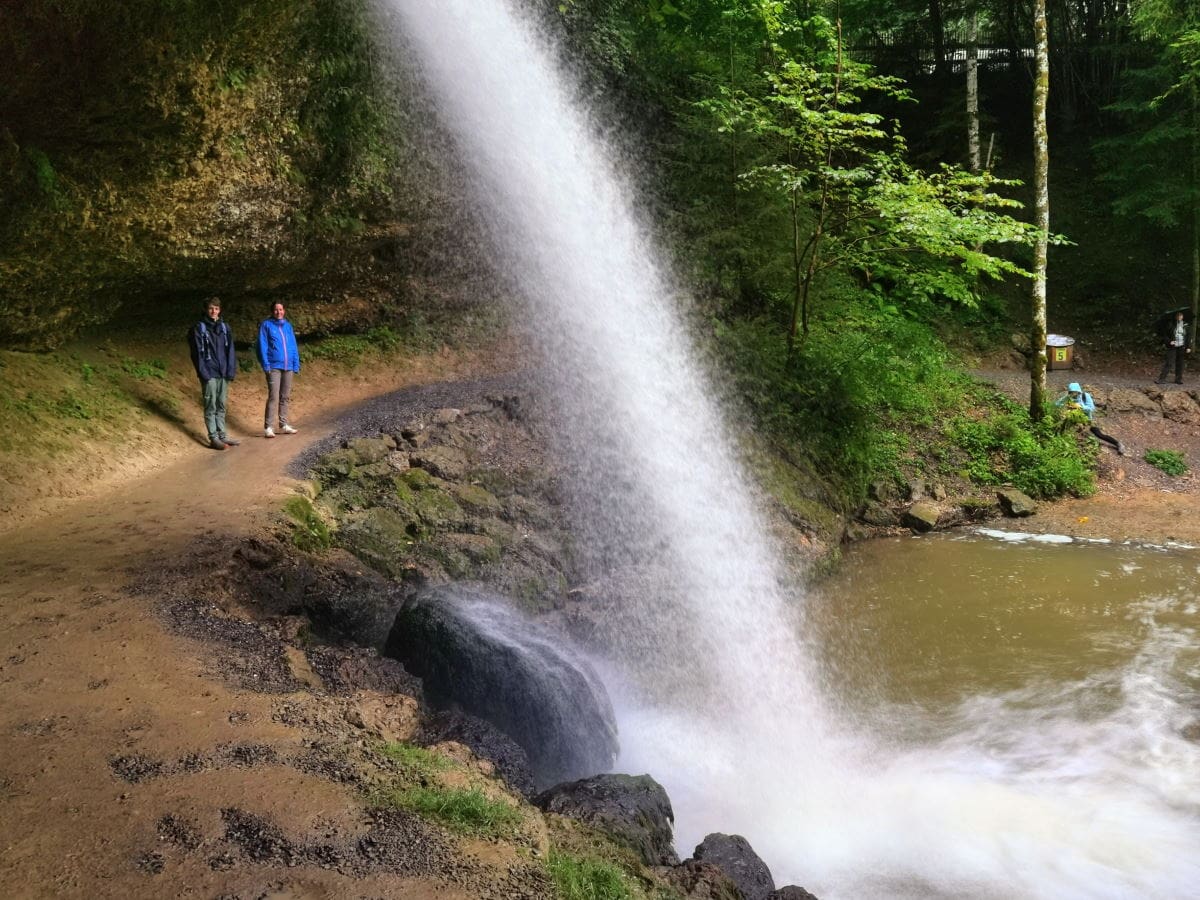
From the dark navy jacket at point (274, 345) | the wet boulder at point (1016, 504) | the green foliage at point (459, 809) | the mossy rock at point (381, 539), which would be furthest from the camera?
the wet boulder at point (1016, 504)

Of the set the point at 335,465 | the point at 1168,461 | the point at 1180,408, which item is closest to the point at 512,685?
the point at 335,465

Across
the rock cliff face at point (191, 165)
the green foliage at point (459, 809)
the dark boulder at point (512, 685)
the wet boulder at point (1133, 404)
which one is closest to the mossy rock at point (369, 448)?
the dark boulder at point (512, 685)

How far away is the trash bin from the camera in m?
17.8

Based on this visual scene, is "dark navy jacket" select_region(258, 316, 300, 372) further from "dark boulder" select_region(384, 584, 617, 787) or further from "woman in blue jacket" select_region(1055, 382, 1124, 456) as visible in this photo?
"woman in blue jacket" select_region(1055, 382, 1124, 456)

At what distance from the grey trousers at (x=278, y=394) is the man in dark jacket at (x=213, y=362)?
0.50 meters

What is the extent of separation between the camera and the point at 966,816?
6.41 meters

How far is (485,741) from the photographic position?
5.15m

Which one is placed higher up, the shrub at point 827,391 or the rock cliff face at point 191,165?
the rock cliff face at point 191,165

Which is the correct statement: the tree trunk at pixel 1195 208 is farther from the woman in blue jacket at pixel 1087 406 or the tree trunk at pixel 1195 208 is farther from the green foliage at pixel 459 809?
the green foliage at pixel 459 809

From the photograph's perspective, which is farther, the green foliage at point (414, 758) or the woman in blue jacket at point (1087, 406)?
the woman in blue jacket at point (1087, 406)

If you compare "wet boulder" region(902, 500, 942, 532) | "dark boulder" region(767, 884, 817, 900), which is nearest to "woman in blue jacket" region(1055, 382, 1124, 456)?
"wet boulder" region(902, 500, 942, 532)

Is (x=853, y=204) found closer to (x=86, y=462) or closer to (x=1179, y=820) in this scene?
(x=1179, y=820)

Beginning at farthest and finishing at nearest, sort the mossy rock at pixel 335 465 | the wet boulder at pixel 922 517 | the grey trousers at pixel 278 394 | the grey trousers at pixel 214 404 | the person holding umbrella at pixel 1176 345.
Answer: the person holding umbrella at pixel 1176 345
the wet boulder at pixel 922 517
the grey trousers at pixel 278 394
the grey trousers at pixel 214 404
the mossy rock at pixel 335 465

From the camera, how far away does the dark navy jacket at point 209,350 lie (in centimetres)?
995
